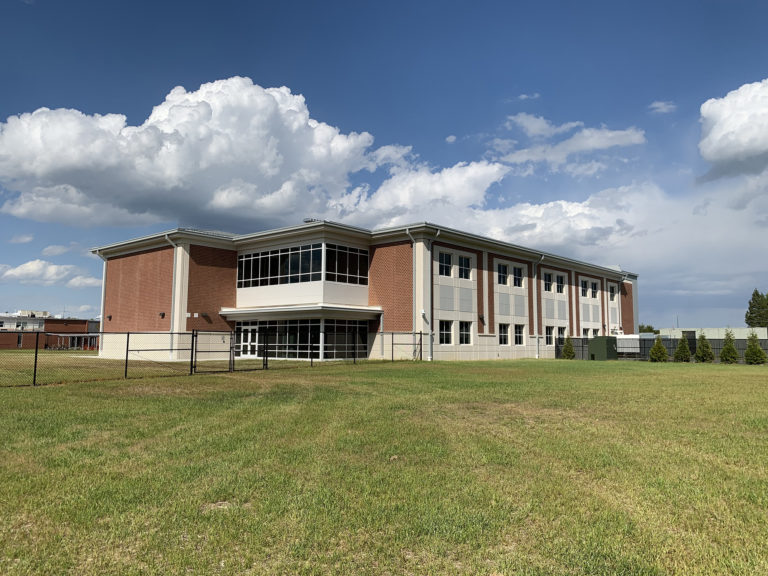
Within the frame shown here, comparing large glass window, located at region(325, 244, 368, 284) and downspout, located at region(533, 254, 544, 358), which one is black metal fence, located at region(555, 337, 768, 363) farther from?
large glass window, located at region(325, 244, 368, 284)

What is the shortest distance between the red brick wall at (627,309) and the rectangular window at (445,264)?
27.0 metres

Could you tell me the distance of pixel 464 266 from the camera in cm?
3562

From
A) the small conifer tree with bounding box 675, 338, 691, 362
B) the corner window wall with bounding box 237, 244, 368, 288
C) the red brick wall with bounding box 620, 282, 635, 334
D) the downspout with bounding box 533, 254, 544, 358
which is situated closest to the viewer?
the corner window wall with bounding box 237, 244, 368, 288

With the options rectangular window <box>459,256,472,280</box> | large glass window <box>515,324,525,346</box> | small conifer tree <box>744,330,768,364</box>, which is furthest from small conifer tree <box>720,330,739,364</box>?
rectangular window <box>459,256,472,280</box>

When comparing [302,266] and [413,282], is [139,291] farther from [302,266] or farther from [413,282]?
[413,282]

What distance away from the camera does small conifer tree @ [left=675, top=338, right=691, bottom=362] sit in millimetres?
37531

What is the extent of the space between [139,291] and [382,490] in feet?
117

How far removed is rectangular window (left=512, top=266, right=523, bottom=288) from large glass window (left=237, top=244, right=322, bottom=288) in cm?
1520

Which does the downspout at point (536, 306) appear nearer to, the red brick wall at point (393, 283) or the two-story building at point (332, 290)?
the two-story building at point (332, 290)

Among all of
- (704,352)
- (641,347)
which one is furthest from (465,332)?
(704,352)

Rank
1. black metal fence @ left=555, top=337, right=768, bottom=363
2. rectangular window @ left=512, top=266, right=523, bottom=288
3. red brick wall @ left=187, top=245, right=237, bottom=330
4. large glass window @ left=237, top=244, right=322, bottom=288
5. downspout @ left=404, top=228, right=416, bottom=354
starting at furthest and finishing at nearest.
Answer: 1. rectangular window @ left=512, top=266, right=523, bottom=288
2. black metal fence @ left=555, top=337, right=768, bottom=363
3. red brick wall @ left=187, top=245, right=237, bottom=330
4. large glass window @ left=237, top=244, right=322, bottom=288
5. downspout @ left=404, top=228, right=416, bottom=354

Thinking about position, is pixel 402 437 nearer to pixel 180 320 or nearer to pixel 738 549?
pixel 738 549

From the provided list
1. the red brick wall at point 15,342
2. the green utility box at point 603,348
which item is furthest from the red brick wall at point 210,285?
the red brick wall at point 15,342

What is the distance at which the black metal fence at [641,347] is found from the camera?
127 feet
